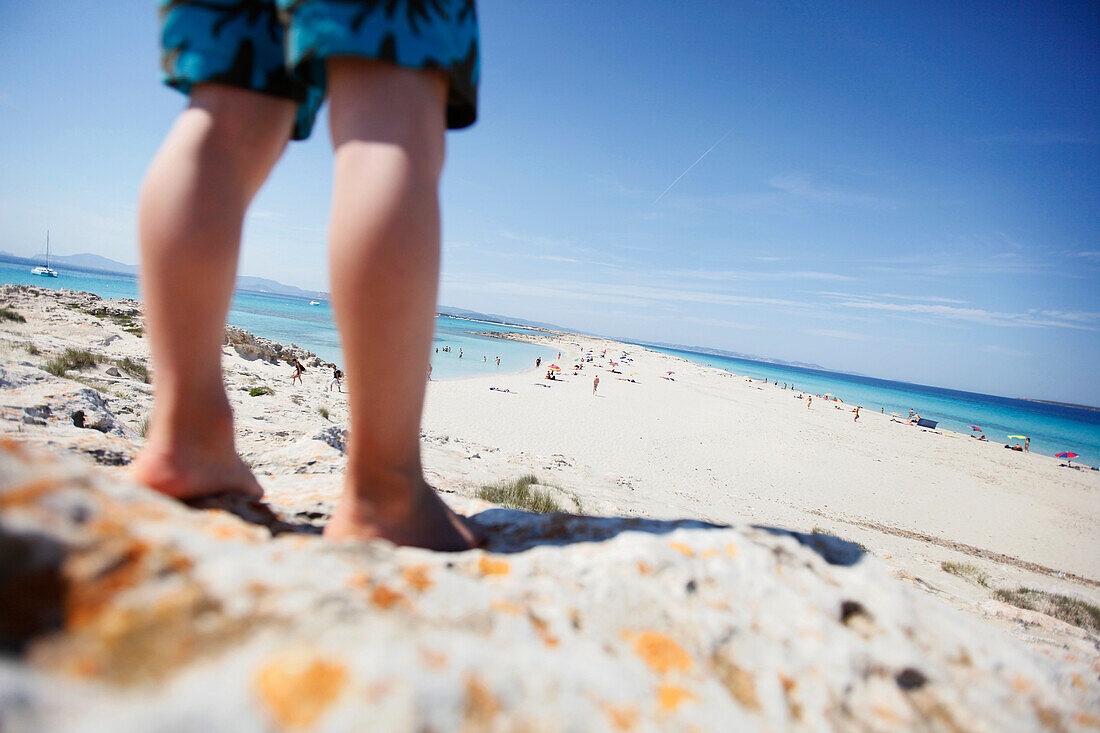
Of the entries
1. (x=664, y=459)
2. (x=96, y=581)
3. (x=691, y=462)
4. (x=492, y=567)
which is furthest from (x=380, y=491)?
(x=691, y=462)

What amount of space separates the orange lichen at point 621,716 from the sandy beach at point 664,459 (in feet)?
3.28

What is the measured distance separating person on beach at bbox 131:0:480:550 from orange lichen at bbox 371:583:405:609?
335mm

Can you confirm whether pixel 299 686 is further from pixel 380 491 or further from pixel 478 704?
pixel 380 491

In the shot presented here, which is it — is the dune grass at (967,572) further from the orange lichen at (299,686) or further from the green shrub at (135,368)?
the green shrub at (135,368)

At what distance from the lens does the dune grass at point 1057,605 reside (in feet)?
12.4

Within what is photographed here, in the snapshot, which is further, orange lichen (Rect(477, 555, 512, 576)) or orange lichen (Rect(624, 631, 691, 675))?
orange lichen (Rect(477, 555, 512, 576))

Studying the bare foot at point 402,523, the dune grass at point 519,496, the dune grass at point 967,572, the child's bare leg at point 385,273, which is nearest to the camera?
the child's bare leg at point 385,273

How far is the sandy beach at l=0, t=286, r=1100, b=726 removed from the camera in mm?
2600

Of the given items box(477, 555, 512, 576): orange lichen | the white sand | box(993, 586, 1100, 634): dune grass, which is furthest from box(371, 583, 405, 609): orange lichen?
box(993, 586, 1100, 634): dune grass

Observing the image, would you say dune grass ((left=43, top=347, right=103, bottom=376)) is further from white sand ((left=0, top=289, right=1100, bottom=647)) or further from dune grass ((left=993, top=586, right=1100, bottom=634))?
dune grass ((left=993, top=586, right=1100, bottom=634))

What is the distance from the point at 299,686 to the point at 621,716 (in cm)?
36

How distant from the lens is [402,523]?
1.00 meters

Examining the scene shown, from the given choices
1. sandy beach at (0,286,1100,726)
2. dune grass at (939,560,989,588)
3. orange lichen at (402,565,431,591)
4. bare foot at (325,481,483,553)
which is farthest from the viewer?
dune grass at (939,560,989,588)

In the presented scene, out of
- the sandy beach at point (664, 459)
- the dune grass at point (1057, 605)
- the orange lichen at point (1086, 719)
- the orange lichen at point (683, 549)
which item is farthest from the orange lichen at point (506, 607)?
the dune grass at point (1057, 605)
